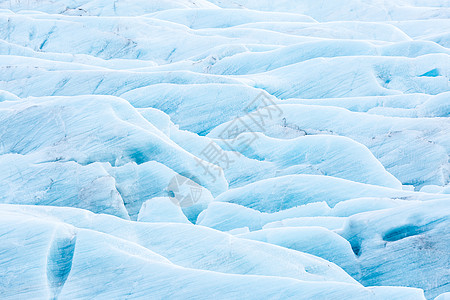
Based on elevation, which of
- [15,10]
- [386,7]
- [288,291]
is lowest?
[15,10]

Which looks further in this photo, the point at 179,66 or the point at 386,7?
the point at 386,7

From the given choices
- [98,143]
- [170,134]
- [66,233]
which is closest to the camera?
[66,233]

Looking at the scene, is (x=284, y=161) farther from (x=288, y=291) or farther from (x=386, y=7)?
(x=386, y=7)

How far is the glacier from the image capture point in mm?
4266

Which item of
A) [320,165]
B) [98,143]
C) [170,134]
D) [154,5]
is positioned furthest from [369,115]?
[154,5]

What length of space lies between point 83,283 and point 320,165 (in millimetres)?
3169

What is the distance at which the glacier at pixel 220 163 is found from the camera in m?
4.27

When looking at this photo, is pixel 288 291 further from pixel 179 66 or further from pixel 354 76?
pixel 179 66

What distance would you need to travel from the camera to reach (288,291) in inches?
154

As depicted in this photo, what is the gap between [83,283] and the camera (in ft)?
13.6

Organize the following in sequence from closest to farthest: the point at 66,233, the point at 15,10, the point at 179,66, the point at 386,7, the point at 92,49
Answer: the point at 66,233, the point at 179,66, the point at 92,49, the point at 15,10, the point at 386,7

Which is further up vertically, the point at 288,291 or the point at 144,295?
the point at 288,291

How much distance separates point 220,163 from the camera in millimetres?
6500

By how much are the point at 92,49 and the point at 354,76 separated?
5.25 m
